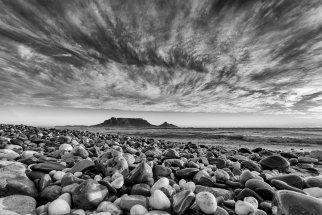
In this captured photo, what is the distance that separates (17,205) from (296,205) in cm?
274

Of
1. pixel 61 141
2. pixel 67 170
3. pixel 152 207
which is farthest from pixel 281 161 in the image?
pixel 61 141

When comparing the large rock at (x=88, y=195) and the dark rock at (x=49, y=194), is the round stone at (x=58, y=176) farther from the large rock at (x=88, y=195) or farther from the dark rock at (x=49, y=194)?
the large rock at (x=88, y=195)

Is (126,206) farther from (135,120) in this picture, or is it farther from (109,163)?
(135,120)

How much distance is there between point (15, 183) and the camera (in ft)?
6.78

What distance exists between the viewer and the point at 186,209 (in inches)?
75.6

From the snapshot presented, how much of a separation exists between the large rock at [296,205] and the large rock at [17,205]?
244 centimetres

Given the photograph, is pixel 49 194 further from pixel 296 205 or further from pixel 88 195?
pixel 296 205

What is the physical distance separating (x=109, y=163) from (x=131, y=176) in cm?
69

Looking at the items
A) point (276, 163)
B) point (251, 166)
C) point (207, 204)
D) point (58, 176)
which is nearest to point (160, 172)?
point (207, 204)

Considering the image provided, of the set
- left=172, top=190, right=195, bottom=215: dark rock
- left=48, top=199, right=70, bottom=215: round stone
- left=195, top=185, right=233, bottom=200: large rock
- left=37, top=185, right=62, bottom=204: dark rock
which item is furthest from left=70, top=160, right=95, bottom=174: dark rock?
left=195, top=185, right=233, bottom=200: large rock

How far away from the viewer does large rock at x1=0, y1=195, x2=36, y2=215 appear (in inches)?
69.0

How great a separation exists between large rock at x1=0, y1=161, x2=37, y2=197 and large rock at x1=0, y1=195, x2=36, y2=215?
7cm

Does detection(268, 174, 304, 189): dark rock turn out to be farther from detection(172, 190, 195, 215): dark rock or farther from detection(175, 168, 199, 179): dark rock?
detection(172, 190, 195, 215): dark rock

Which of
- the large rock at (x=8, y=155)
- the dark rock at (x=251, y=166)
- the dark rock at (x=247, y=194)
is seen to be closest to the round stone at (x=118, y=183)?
the dark rock at (x=247, y=194)
